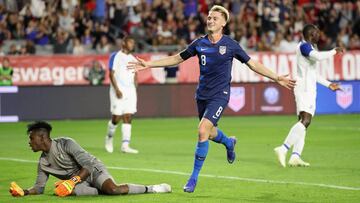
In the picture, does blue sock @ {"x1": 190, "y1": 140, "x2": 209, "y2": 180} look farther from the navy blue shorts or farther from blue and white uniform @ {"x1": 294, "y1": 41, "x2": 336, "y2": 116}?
blue and white uniform @ {"x1": 294, "y1": 41, "x2": 336, "y2": 116}

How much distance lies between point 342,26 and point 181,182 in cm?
2190

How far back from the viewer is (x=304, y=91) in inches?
614

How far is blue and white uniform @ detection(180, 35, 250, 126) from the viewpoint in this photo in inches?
481

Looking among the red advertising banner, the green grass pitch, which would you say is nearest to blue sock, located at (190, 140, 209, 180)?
the green grass pitch

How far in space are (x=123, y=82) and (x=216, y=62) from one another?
20.8ft

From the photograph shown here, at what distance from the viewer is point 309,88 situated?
15586 millimetres

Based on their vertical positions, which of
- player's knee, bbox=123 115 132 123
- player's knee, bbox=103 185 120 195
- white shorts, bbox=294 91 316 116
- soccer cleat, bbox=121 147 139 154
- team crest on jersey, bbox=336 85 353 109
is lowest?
team crest on jersey, bbox=336 85 353 109

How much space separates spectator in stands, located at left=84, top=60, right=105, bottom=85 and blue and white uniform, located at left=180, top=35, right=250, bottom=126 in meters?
16.4

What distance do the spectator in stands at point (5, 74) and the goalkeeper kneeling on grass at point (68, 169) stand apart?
15.6m

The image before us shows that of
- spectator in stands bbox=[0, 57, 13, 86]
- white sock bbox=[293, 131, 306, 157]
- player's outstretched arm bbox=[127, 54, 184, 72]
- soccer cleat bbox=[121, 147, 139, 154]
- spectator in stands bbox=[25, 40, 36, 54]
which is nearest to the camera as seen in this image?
player's outstretched arm bbox=[127, 54, 184, 72]

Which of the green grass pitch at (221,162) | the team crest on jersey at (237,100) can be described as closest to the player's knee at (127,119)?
the green grass pitch at (221,162)

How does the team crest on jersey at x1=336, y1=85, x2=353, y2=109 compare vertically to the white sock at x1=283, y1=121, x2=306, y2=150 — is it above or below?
below

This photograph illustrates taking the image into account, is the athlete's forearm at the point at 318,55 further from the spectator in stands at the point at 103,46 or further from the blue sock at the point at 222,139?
the spectator in stands at the point at 103,46

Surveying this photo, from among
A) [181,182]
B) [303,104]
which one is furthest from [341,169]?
[181,182]
